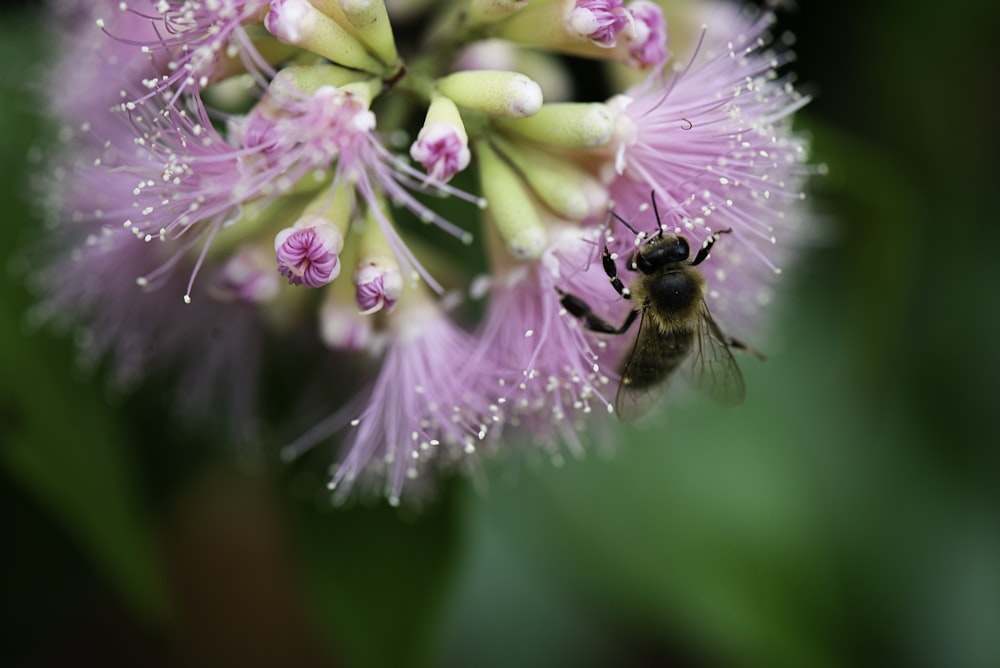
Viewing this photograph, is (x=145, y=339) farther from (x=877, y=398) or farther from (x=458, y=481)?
(x=877, y=398)

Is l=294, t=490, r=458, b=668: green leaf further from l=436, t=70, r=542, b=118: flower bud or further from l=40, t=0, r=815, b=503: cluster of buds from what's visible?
l=436, t=70, r=542, b=118: flower bud

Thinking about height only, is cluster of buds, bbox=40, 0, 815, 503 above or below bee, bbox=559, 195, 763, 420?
above

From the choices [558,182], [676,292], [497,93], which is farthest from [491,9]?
[676,292]

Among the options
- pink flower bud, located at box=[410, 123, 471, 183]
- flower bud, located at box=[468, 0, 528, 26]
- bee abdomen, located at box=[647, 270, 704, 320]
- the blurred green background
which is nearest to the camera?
pink flower bud, located at box=[410, 123, 471, 183]

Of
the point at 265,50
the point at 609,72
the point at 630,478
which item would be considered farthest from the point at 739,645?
the point at 265,50

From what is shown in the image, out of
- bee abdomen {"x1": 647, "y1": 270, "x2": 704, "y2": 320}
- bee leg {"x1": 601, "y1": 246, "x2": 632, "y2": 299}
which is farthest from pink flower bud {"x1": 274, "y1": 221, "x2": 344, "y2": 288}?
bee abdomen {"x1": 647, "y1": 270, "x2": 704, "y2": 320}

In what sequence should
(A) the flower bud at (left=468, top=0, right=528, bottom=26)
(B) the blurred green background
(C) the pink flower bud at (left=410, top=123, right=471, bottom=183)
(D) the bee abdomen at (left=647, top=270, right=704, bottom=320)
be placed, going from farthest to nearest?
(B) the blurred green background
(D) the bee abdomen at (left=647, top=270, right=704, bottom=320)
(A) the flower bud at (left=468, top=0, right=528, bottom=26)
(C) the pink flower bud at (left=410, top=123, right=471, bottom=183)
